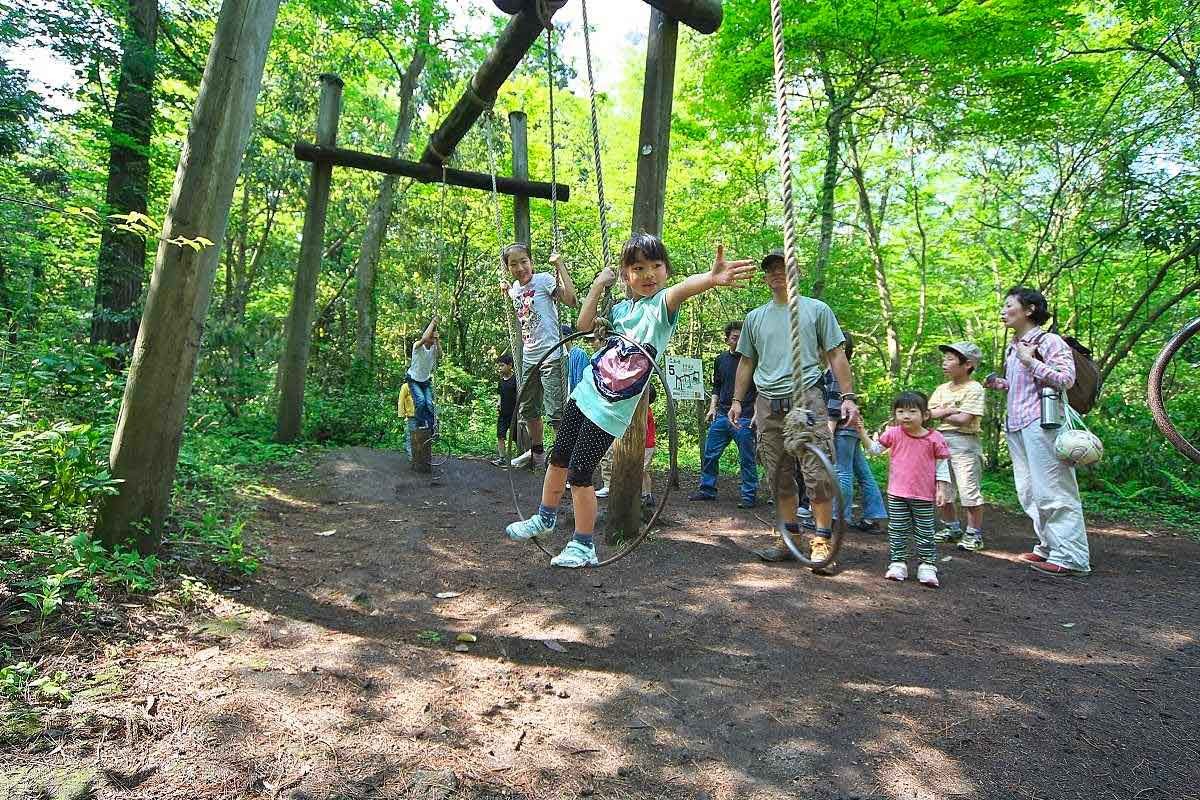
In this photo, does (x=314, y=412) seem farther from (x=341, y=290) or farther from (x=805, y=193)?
(x=805, y=193)

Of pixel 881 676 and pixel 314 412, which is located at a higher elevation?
pixel 314 412

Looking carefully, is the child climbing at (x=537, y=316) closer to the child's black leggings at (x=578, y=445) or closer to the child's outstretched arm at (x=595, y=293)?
the child's outstretched arm at (x=595, y=293)

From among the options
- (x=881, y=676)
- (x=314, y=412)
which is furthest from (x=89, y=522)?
(x=314, y=412)

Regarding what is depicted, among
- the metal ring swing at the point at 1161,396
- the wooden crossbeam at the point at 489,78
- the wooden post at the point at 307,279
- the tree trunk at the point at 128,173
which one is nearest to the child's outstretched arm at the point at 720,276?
the metal ring swing at the point at 1161,396

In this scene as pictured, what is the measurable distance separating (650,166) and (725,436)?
303 cm

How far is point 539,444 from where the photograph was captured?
671cm

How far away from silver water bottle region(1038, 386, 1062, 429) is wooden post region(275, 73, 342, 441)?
7.93 meters

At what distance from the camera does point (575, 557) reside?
136 inches

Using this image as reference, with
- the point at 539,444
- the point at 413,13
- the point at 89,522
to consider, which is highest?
the point at 413,13

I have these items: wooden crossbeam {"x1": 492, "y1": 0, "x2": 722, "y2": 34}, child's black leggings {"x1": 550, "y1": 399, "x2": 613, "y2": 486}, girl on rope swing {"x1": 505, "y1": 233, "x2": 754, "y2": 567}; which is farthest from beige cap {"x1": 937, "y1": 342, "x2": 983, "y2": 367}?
child's black leggings {"x1": 550, "y1": 399, "x2": 613, "y2": 486}

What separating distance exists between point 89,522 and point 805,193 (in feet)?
43.0

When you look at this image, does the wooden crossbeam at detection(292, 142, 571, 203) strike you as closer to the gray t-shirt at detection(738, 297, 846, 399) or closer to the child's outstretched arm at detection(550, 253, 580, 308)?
the child's outstretched arm at detection(550, 253, 580, 308)

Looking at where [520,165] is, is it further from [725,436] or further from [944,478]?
[944,478]

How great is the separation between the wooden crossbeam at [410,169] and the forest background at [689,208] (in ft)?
6.26
